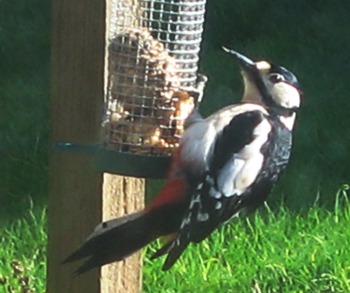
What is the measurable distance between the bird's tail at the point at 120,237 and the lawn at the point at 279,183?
1.30 m

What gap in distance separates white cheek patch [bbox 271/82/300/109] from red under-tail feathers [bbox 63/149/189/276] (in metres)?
0.42

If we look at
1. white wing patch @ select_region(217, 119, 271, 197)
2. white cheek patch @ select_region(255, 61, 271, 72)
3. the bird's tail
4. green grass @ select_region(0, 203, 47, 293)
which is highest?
white cheek patch @ select_region(255, 61, 271, 72)

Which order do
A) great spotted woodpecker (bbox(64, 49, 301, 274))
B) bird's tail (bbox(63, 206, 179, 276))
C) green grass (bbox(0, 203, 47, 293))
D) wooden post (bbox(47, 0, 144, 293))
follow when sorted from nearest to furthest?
bird's tail (bbox(63, 206, 179, 276)) < wooden post (bbox(47, 0, 144, 293)) < great spotted woodpecker (bbox(64, 49, 301, 274)) < green grass (bbox(0, 203, 47, 293))

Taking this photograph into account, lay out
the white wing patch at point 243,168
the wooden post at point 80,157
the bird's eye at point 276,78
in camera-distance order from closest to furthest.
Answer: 1. the wooden post at point 80,157
2. the white wing patch at point 243,168
3. the bird's eye at point 276,78

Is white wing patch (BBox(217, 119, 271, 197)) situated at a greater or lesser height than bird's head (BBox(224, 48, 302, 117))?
lesser

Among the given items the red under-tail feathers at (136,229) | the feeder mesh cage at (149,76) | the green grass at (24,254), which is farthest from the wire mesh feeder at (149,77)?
the green grass at (24,254)

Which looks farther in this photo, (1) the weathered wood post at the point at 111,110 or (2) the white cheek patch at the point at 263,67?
(2) the white cheek patch at the point at 263,67

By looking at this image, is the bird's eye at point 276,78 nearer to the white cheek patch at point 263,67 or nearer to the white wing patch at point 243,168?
the white cheek patch at point 263,67

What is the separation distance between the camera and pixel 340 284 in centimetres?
435

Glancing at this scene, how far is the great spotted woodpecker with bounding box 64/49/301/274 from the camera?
121 inches

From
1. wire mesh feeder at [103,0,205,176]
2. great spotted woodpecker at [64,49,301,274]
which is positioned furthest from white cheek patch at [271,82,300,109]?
wire mesh feeder at [103,0,205,176]

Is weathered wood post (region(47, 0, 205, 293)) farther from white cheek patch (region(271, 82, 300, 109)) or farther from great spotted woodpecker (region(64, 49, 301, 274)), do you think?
white cheek patch (region(271, 82, 300, 109))

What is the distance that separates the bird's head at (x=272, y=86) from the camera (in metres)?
3.39

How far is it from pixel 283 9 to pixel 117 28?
3.80 metres
